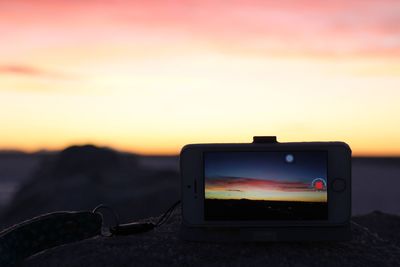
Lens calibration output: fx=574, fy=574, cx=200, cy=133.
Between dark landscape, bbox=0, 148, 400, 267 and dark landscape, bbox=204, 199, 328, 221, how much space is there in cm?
29

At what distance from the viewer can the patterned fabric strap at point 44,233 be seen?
4602mm

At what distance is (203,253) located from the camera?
14.2 ft

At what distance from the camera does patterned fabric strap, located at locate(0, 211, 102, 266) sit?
4602 millimetres

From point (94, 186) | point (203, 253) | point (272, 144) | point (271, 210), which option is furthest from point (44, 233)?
point (94, 186)

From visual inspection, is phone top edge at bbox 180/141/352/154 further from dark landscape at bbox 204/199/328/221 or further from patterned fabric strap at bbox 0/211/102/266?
patterned fabric strap at bbox 0/211/102/266

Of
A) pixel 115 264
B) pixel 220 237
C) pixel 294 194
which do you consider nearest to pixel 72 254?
pixel 115 264

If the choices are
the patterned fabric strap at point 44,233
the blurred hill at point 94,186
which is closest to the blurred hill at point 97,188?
the blurred hill at point 94,186

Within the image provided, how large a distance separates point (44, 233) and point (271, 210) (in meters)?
1.97

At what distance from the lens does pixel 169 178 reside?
17312mm

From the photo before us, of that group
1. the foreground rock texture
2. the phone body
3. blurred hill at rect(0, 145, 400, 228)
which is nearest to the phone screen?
the phone body

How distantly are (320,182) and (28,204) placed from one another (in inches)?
531

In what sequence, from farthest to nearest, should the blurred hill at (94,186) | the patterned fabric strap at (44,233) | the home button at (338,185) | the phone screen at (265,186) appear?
the blurred hill at (94,186) < the patterned fabric strap at (44,233) < the home button at (338,185) < the phone screen at (265,186)

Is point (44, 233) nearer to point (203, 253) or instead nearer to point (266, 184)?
point (203, 253)

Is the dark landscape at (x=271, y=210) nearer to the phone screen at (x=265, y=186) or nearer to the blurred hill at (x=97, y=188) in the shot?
the phone screen at (x=265, y=186)
